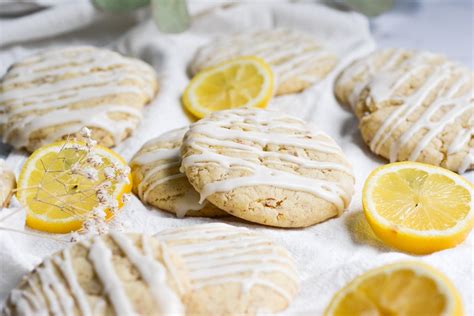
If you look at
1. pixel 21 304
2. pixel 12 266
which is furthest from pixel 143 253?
pixel 12 266

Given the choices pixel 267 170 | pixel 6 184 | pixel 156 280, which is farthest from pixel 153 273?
pixel 6 184

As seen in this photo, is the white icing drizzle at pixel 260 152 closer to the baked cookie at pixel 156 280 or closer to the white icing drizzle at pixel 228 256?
the white icing drizzle at pixel 228 256

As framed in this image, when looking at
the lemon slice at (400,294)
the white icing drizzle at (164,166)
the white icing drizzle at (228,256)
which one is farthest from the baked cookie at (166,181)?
the lemon slice at (400,294)

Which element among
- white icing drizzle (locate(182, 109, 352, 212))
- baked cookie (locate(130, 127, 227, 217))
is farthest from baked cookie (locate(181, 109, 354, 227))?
baked cookie (locate(130, 127, 227, 217))

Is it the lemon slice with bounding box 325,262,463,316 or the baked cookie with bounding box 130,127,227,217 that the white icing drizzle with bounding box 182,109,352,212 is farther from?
the lemon slice with bounding box 325,262,463,316

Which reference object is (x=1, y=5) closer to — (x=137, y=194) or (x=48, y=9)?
(x=48, y=9)
